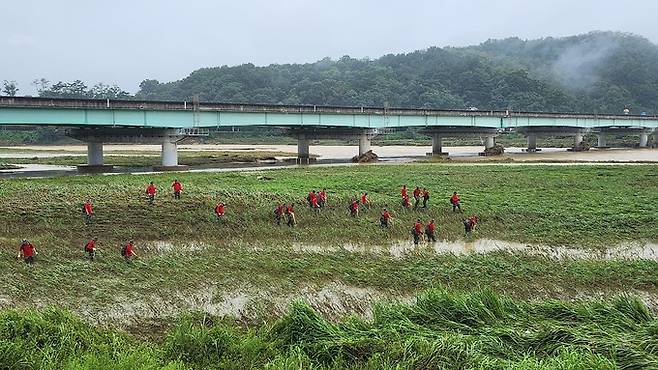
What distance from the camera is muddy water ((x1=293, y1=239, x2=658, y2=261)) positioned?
61.8 feet

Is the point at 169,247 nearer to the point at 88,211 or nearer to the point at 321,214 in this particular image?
the point at 88,211

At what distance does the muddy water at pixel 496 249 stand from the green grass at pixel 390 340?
24.4 feet

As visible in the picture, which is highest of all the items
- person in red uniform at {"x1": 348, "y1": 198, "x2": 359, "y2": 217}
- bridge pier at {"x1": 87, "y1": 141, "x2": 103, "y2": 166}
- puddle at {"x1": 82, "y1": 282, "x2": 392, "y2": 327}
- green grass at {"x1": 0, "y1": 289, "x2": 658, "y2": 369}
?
bridge pier at {"x1": 87, "y1": 141, "x2": 103, "y2": 166}

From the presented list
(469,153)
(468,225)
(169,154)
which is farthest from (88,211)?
(469,153)

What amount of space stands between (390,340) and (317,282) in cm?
A: 590

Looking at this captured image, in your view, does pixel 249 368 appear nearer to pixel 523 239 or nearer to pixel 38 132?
pixel 523 239

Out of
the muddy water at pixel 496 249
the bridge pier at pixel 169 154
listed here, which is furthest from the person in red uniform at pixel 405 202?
the bridge pier at pixel 169 154

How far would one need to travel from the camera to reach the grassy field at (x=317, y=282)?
9.66 metres

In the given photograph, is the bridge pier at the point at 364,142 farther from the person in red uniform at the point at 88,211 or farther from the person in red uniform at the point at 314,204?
the person in red uniform at the point at 88,211

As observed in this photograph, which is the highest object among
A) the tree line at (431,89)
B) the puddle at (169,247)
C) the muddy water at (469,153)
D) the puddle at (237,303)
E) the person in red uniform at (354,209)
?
the tree line at (431,89)

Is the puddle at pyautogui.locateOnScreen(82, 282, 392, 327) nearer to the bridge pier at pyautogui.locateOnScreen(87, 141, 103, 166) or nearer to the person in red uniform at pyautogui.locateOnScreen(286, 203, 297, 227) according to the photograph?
the person in red uniform at pyautogui.locateOnScreen(286, 203, 297, 227)

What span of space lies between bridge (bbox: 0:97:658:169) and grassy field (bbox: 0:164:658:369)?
536 inches

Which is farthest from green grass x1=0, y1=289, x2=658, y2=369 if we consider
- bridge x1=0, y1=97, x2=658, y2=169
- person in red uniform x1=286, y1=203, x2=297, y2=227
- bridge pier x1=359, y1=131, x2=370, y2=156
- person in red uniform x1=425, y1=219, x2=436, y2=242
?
bridge pier x1=359, y1=131, x2=370, y2=156

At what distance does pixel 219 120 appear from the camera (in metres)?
54.2
